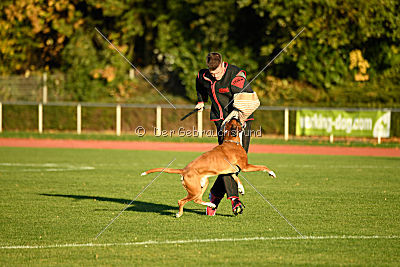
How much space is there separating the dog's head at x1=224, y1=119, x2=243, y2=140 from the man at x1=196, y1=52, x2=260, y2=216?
84mm

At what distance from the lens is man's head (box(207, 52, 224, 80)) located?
9.38 meters

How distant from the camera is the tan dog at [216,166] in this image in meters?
8.88

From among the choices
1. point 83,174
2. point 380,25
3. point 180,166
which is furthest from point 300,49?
point 83,174

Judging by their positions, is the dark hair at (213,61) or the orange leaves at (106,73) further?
the orange leaves at (106,73)

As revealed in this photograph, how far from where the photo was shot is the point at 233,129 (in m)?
9.37

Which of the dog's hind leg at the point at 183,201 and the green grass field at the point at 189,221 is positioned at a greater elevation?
the dog's hind leg at the point at 183,201

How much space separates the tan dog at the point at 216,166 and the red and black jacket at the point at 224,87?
1.25ft

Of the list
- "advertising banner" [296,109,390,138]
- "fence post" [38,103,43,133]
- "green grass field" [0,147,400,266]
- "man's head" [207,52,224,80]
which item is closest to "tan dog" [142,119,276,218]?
"green grass field" [0,147,400,266]

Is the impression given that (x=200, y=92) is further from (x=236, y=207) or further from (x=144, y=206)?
(x=144, y=206)

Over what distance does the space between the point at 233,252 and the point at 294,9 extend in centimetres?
2878

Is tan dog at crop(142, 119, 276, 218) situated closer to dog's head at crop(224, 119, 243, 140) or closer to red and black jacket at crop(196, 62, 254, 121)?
dog's head at crop(224, 119, 243, 140)

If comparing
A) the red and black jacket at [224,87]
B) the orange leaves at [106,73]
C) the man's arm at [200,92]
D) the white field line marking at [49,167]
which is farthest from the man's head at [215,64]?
the orange leaves at [106,73]

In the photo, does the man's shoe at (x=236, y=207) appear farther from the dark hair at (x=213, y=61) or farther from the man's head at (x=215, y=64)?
the dark hair at (x=213, y=61)

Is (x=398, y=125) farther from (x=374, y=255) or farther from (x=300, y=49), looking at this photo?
(x=374, y=255)
